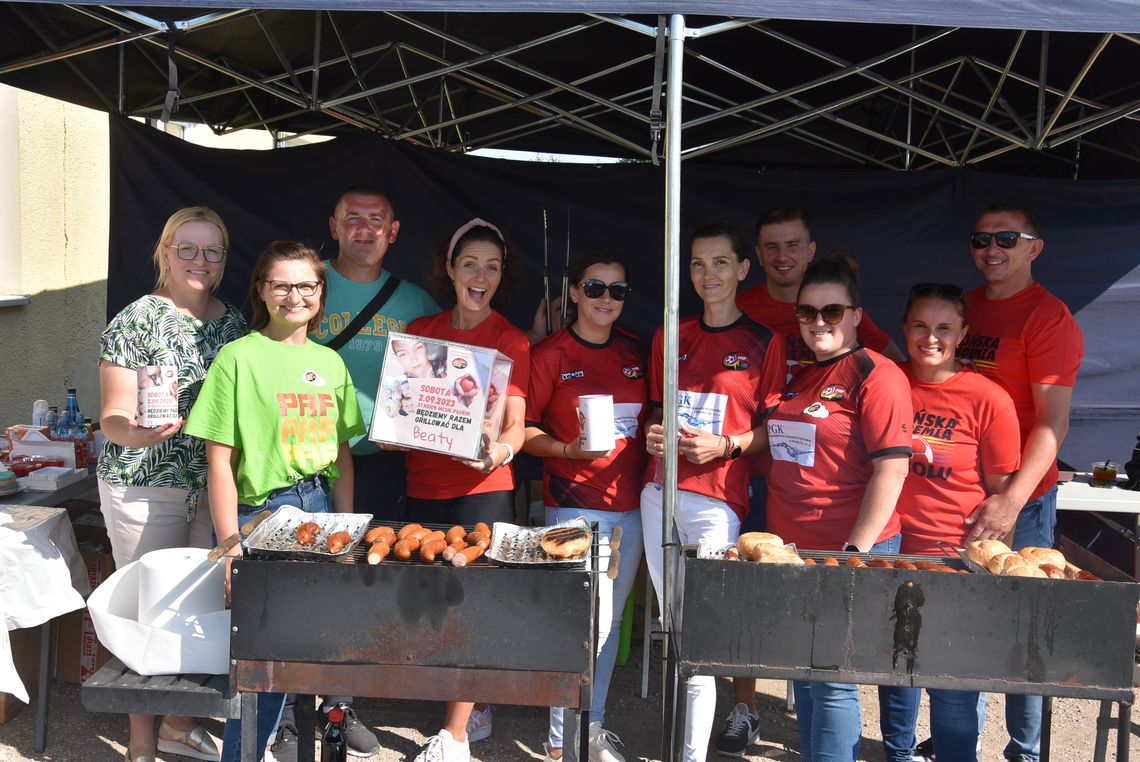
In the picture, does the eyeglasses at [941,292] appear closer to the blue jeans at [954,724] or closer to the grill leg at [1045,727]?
the blue jeans at [954,724]

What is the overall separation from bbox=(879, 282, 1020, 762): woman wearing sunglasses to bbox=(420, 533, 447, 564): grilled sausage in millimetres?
1688

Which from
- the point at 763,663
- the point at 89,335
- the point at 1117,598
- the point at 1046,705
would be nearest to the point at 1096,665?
the point at 1117,598

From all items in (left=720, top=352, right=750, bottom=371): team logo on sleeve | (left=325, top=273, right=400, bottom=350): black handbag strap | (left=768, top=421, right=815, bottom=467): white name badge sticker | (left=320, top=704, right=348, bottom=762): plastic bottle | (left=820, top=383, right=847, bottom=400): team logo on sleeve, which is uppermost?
(left=325, top=273, right=400, bottom=350): black handbag strap

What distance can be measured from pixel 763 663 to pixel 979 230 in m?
2.08

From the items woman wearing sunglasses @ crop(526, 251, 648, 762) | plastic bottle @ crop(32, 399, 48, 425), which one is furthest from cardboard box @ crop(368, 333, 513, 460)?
plastic bottle @ crop(32, 399, 48, 425)

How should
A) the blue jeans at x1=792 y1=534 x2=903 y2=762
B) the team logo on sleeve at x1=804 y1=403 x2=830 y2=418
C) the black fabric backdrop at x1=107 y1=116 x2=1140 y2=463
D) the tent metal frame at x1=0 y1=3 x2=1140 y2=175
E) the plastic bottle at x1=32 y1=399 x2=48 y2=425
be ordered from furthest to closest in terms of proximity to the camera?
the black fabric backdrop at x1=107 y1=116 x2=1140 y2=463
the plastic bottle at x1=32 y1=399 x2=48 y2=425
the tent metal frame at x1=0 y1=3 x2=1140 y2=175
the team logo on sleeve at x1=804 y1=403 x2=830 y2=418
the blue jeans at x1=792 y1=534 x2=903 y2=762

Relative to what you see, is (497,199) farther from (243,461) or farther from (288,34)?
(243,461)

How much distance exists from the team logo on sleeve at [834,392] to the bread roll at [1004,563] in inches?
26.3

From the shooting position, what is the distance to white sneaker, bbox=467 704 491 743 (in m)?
3.93

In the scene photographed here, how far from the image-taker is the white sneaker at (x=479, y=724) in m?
3.93

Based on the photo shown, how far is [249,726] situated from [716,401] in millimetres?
1812

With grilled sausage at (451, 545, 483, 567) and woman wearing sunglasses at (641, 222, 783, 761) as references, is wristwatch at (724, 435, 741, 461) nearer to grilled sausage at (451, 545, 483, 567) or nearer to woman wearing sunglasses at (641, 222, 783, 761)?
woman wearing sunglasses at (641, 222, 783, 761)

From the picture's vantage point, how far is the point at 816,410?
303 cm

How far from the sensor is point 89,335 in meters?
7.25
